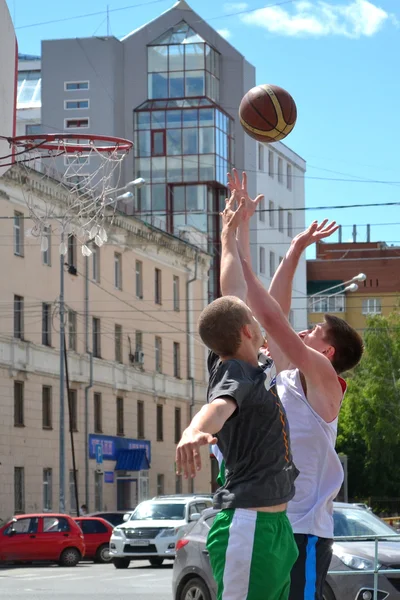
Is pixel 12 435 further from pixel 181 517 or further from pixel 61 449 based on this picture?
pixel 181 517

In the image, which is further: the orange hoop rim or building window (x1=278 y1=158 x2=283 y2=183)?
building window (x1=278 y1=158 x2=283 y2=183)

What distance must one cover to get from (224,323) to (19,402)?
4142 centimetres

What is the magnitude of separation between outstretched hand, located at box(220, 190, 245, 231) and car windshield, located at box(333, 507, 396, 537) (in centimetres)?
1000

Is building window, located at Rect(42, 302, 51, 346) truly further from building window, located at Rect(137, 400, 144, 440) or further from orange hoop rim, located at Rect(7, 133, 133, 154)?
orange hoop rim, located at Rect(7, 133, 133, 154)

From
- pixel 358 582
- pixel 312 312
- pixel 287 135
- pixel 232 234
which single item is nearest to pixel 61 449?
pixel 358 582

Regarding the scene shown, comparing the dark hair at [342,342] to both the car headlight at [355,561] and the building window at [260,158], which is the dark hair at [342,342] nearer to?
the car headlight at [355,561]

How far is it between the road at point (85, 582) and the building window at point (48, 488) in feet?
38.5

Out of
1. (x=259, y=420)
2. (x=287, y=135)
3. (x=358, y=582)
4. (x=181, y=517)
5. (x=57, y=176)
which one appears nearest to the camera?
(x=259, y=420)

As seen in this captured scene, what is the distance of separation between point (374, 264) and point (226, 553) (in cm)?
9323

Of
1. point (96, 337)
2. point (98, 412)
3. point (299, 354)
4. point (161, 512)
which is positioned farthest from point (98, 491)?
point (299, 354)

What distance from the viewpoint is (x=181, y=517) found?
113 feet

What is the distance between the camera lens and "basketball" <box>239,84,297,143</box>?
33.2 ft

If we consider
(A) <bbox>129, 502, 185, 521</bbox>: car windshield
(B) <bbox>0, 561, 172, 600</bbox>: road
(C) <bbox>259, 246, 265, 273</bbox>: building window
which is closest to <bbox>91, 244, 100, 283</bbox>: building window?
(B) <bbox>0, 561, 172, 600</bbox>: road

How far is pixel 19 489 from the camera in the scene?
151 ft
